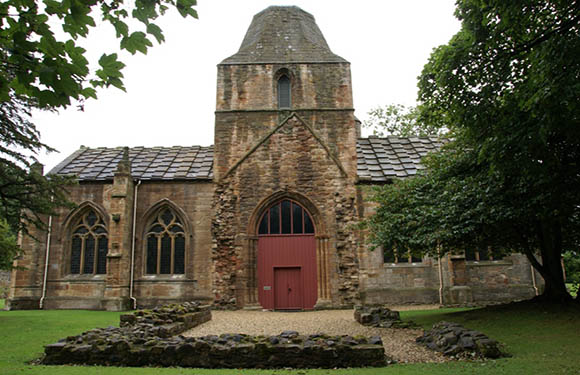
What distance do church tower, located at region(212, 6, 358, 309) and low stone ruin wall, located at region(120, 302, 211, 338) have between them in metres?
5.74

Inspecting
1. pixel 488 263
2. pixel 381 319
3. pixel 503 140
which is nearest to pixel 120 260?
pixel 381 319

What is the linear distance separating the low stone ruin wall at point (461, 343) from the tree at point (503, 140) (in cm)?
327

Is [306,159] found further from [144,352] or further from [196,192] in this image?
[144,352]

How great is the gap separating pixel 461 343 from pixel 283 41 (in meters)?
19.7

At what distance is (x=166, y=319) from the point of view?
43.6 feet

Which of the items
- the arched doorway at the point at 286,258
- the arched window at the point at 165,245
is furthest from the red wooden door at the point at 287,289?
the arched window at the point at 165,245

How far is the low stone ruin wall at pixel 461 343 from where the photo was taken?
8.38 meters

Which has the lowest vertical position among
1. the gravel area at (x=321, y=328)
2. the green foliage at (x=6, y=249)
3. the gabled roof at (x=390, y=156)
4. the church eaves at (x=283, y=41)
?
the gravel area at (x=321, y=328)

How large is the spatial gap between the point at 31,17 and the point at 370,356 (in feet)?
24.0

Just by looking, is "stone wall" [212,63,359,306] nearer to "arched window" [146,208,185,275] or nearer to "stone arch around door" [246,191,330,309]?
"stone arch around door" [246,191,330,309]

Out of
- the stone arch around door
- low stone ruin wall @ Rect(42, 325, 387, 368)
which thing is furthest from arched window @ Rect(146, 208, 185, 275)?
low stone ruin wall @ Rect(42, 325, 387, 368)

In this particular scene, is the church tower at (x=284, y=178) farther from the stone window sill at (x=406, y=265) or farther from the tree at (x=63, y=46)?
the tree at (x=63, y=46)

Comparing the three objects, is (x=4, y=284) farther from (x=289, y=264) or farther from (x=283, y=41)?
(x=283, y=41)

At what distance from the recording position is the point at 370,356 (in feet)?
26.7
